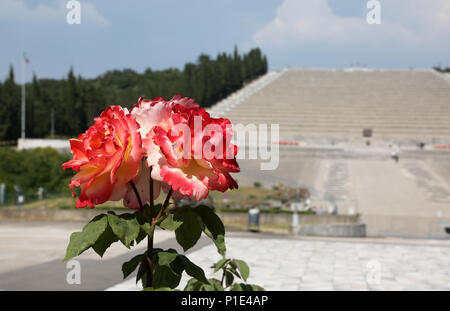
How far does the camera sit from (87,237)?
1214mm

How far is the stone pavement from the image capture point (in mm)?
8031

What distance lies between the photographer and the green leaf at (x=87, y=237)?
1182mm

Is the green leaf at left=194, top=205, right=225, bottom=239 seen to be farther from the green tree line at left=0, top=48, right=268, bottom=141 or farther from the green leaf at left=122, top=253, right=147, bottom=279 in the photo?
the green tree line at left=0, top=48, right=268, bottom=141

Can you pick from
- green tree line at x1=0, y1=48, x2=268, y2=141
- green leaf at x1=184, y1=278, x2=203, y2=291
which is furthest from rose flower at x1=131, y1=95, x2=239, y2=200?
green tree line at x1=0, y1=48, x2=268, y2=141

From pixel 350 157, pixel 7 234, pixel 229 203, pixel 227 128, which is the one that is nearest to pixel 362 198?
pixel 229 203

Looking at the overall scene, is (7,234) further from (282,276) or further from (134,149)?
(134,149)

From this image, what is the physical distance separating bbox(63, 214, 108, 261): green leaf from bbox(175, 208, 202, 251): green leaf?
7.5 inches

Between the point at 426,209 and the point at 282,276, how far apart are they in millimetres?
14374

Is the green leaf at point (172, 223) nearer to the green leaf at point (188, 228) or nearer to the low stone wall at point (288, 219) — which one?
the green leaf at point (188, 228)

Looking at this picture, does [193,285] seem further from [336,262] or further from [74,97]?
[74,97]

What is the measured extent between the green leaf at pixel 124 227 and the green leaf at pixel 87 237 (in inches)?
Answer: 1.1

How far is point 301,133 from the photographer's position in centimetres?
4484
